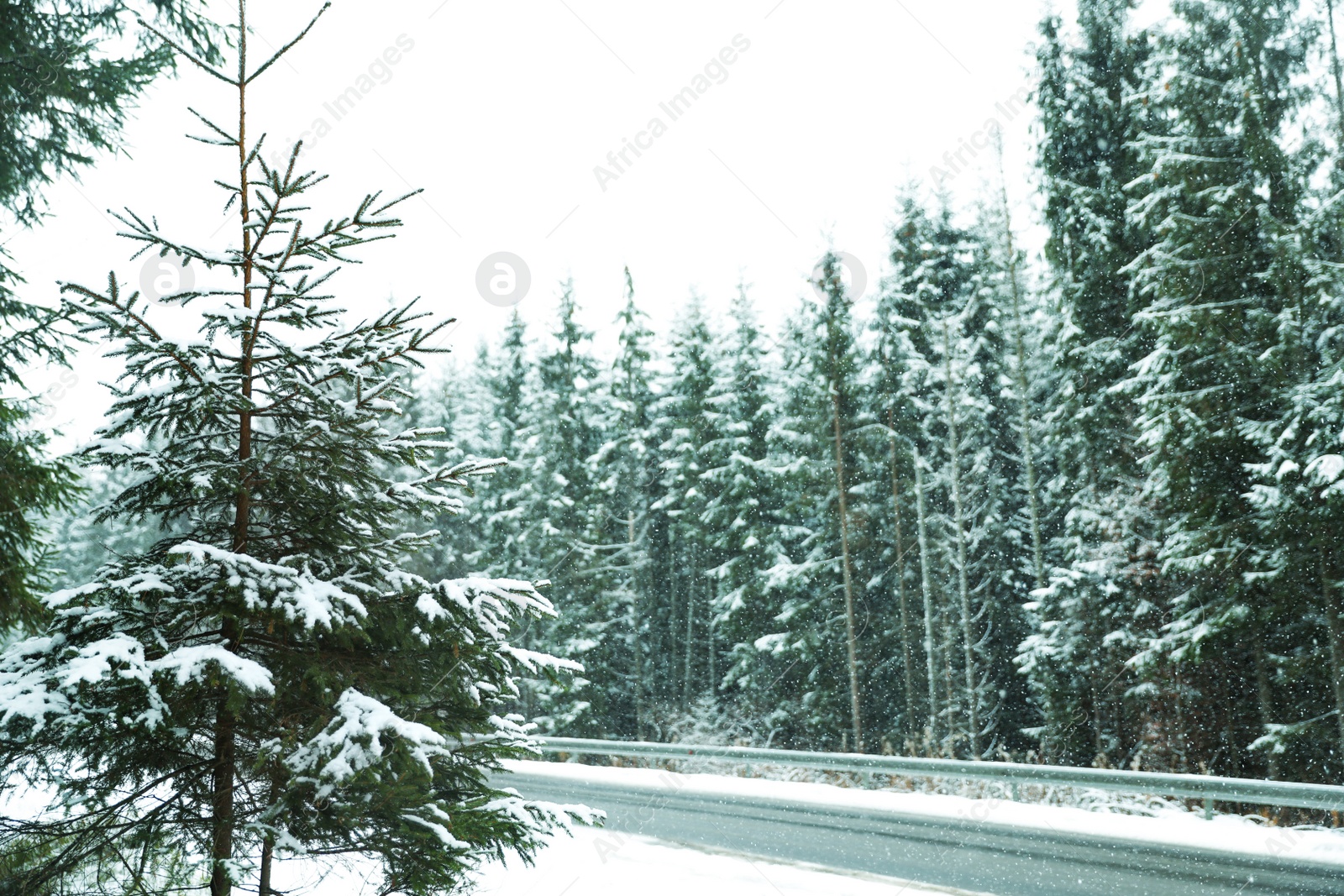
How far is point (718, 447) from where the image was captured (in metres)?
29.4

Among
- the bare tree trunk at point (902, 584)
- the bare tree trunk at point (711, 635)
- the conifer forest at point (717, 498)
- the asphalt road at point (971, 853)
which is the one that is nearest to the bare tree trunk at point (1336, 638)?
the conifer forest at point (717, 498)

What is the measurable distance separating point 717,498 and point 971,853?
20728mm

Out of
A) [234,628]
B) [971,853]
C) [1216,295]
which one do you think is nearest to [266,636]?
[234,628]

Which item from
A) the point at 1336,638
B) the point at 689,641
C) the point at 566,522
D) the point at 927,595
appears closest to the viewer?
the point at 1336,638

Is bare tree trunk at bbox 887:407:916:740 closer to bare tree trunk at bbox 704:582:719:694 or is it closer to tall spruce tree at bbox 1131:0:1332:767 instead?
bare tree trunk at bbox 704:582:719:694

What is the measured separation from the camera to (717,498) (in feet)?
96.6

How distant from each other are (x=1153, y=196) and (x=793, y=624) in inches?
616

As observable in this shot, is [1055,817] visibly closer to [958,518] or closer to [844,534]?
[958,518]

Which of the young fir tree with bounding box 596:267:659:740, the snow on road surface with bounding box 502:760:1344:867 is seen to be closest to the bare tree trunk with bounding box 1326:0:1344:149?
the snow on road surface with bounding box 502:760:1344:867

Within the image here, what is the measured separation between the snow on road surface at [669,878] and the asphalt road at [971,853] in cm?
43

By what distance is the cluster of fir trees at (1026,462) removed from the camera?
1420cm

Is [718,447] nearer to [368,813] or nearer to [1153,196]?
[1153,196]

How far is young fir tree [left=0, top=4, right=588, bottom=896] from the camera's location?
11.1 feet

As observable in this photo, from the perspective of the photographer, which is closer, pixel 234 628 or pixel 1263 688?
pixel 234 628
